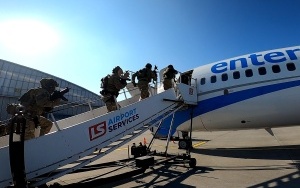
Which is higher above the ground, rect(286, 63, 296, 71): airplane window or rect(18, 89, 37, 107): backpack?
rect(286, 63, 296, 71): airplane window

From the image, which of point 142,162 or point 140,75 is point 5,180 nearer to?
point 142,162

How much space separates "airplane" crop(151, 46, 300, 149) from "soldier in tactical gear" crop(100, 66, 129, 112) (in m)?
4.85

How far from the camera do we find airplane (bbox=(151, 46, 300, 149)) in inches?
515

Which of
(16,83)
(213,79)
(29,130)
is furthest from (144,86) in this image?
(16,83)

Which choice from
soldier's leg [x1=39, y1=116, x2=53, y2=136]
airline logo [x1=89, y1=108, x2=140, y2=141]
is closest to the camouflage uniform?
airline logo [x1=89, y1=108, x2=140, y2=141]

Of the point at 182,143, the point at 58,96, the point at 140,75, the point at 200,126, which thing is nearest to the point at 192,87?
the point at 200,126

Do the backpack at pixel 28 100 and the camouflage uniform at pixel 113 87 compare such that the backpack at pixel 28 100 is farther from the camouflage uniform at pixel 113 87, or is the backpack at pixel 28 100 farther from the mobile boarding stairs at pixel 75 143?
the camouflage uniform at pixel 113 87

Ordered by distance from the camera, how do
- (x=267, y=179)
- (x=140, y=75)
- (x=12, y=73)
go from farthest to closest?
(x=12, y=73)
(x=140, y=75)
(x=267, y=179)

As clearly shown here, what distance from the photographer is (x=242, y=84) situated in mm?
13734

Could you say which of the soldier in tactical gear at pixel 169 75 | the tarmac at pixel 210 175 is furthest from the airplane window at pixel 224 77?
the tarmac at pixel 210 175

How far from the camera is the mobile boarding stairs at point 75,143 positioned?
21.6ft

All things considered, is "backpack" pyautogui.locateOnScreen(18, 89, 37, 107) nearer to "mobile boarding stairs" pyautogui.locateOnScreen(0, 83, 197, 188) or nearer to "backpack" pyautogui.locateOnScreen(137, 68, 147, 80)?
"mobile boarding stairs" pyautogui.locateOnScreen(0, 83, 197, 188)

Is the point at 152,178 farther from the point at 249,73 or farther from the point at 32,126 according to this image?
the point at 249,73

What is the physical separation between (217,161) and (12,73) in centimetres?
7522
